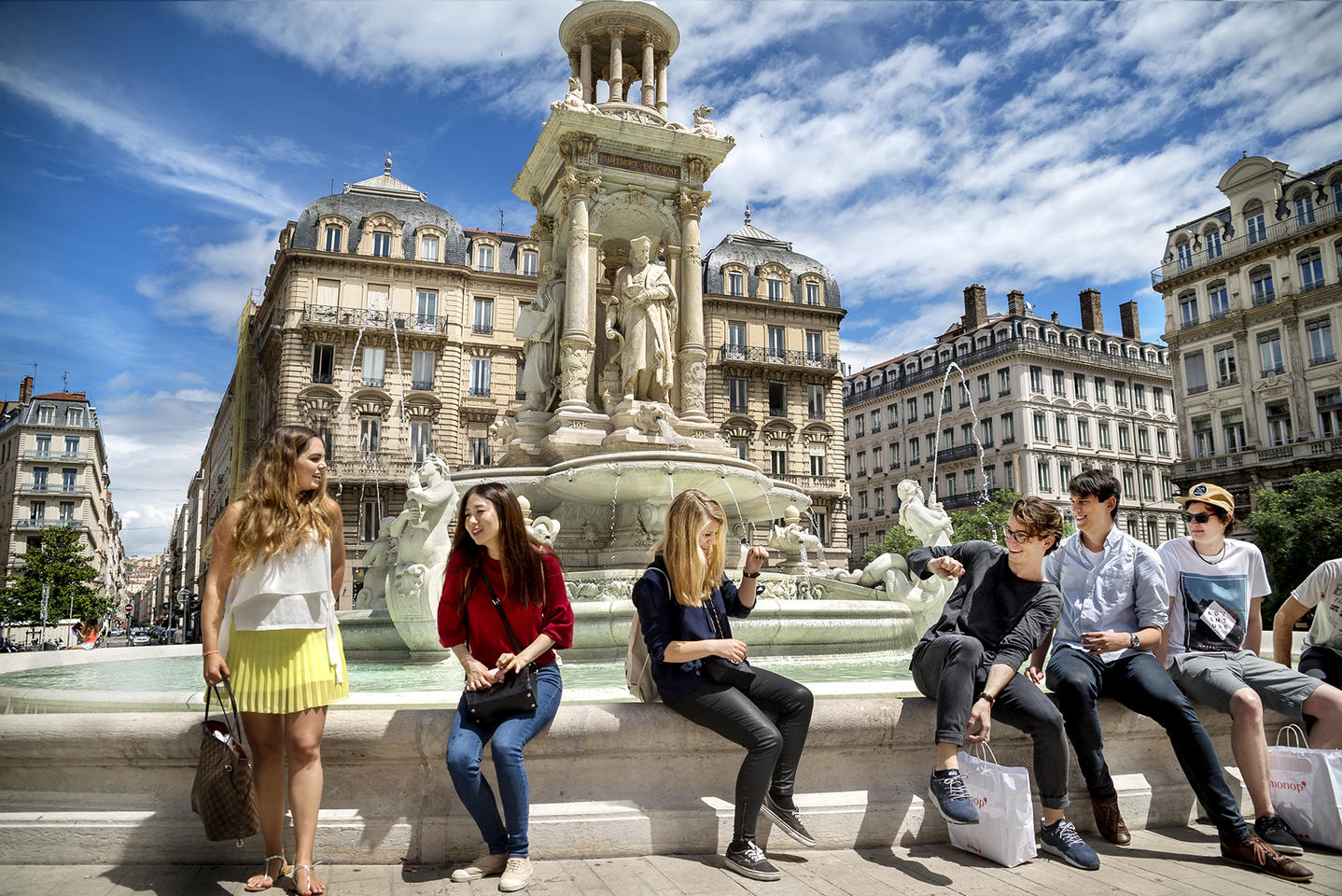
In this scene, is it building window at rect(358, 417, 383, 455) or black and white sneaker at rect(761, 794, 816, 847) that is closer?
black and white sneaker at rect(761, 794, 816, 847)

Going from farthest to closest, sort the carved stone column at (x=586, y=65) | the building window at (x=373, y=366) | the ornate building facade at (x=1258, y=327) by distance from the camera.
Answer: the building window at (x=373, y=366) < the ornate building facade at (x=1258, y=327) < the carved stone column at (x=586, y=65)

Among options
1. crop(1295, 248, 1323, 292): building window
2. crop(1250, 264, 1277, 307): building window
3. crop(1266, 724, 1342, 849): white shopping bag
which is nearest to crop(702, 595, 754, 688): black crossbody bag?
crop(1266, 724, 1342, 849): white shopping bag

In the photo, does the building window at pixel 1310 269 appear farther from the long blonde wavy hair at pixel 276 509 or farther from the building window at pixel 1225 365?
the long blonde wavy hair at pixel 276 509

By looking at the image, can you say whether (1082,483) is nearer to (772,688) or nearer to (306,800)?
(772,688)

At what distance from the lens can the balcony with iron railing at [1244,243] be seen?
34875 millimetres

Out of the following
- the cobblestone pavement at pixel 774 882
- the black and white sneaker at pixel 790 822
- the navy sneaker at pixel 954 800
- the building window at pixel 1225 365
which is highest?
the building window at pixel 1225 365

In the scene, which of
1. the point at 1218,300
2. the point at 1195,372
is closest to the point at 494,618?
the point at 1218,300

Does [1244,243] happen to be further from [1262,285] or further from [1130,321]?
[1130,321]

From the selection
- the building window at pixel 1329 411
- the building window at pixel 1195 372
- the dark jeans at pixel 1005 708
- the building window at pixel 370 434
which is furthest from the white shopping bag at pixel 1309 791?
the building window at pixel 1195 372

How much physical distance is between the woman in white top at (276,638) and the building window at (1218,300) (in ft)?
147

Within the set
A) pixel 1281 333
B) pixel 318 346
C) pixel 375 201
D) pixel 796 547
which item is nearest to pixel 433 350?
pixel 318 346

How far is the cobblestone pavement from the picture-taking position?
3090mm

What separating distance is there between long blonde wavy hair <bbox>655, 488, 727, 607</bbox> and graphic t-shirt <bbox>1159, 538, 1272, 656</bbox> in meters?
2.42

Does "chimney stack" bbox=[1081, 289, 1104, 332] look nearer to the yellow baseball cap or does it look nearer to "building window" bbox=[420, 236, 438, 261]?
"building window" bbox=[420, 236, 438, 261]
